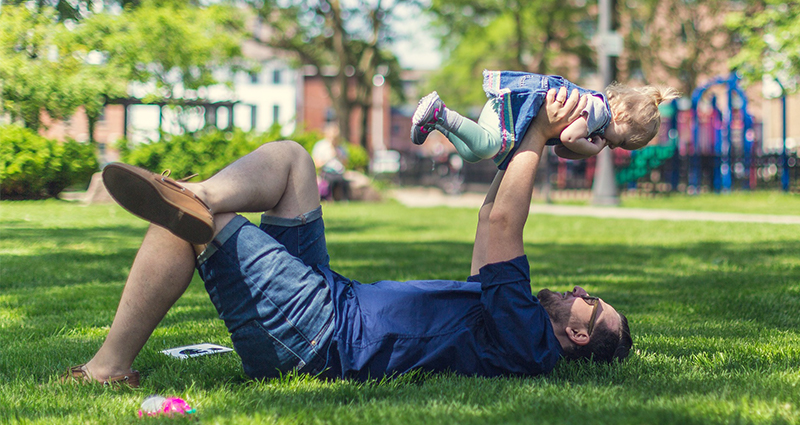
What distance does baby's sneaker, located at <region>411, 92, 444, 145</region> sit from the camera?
290 centimetres

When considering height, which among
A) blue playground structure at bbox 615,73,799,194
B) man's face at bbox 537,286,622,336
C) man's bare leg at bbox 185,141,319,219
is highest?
blue playground structure at bbox 615,73,799,194

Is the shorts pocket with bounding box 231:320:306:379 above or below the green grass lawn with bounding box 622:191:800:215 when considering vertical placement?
below

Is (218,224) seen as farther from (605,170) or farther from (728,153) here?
(728,153)

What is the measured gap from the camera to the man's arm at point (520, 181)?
2732 millimetres

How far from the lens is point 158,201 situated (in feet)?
7.59

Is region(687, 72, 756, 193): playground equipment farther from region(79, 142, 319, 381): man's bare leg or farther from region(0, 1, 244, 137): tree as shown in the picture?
region(79, 142, 319, 381): man's bare leg

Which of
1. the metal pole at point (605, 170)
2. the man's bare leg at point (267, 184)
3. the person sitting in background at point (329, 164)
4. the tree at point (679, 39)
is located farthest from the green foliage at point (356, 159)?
the man's bare leg at point (267, 184)

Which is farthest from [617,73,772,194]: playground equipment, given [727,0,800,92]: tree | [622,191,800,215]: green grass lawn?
[727,0,800,92]: tree

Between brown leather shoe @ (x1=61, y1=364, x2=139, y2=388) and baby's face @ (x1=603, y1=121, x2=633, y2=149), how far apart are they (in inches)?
84.2

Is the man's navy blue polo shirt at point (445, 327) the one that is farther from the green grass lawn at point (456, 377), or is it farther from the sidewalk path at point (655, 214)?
the sidewalk path at point (655, 214)

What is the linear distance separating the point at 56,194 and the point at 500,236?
7152mm

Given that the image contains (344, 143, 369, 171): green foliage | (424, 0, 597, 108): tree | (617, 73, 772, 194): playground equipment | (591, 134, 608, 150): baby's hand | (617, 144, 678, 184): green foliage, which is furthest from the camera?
(424, 0, 597, 108): tree

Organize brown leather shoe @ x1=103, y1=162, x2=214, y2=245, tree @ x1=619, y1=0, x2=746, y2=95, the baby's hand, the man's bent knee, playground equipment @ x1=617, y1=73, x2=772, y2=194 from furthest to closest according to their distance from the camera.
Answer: tree @ x1=619, y1=0, x2=746, y2=95 < playground equipment @ x1=617, y1=73, x2=772, y2=194 < the baby's hand < the man's bent knee < brown leather shoe @ x1=103, y1=162, x2=214, y2=245

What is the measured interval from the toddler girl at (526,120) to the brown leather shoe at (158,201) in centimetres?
96
